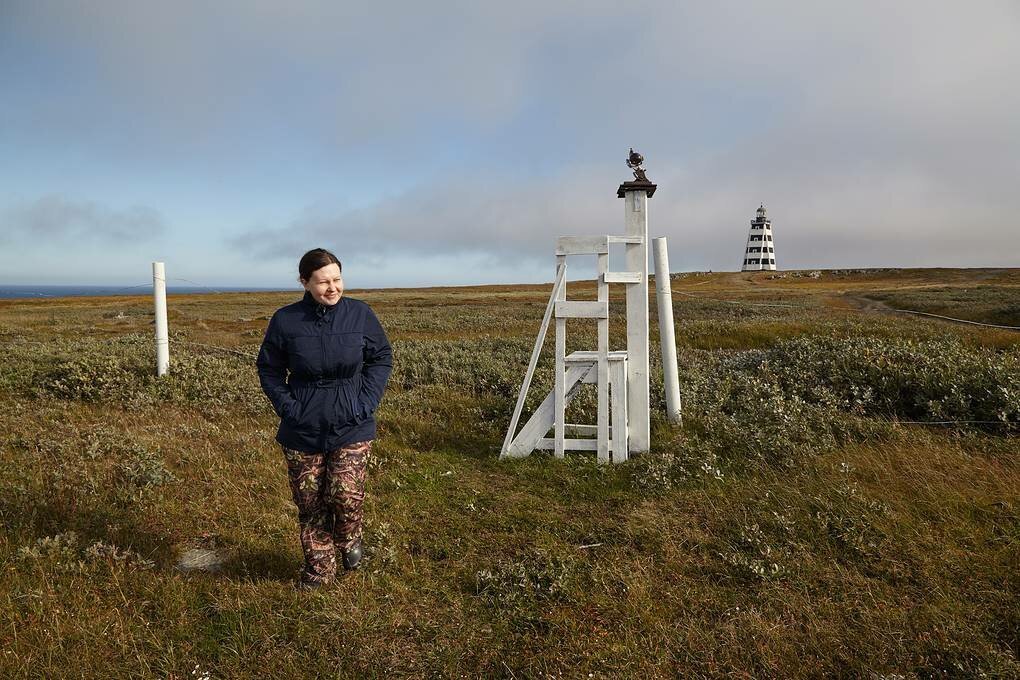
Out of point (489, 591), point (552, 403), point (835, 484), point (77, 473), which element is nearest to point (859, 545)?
point (835, 484)

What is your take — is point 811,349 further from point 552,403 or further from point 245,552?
point 245,552

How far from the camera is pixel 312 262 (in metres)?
4.11

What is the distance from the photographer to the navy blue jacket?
164 inches

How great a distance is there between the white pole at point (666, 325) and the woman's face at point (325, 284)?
17.4ft

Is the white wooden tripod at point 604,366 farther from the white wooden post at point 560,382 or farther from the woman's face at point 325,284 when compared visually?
the woman's face at point 325,284

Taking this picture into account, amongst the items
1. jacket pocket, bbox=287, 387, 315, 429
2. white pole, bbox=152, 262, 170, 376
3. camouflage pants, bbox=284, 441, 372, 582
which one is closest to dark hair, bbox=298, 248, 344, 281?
jacket pocket, bbox=287, 387, 315, 429

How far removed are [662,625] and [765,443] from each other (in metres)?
3.75

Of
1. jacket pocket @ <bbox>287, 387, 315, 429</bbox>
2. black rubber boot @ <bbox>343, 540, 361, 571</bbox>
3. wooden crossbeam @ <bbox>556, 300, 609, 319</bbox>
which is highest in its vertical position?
wooden crossbeam @ <bbox>556, 300, 609, 319</bbox>

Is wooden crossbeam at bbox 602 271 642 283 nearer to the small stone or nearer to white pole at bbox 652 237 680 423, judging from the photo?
white pole at bbox 652 237 680 423

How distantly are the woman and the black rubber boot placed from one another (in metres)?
0.11

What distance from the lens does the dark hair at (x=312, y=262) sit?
4109 mm

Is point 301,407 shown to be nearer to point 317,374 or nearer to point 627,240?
point 317,374

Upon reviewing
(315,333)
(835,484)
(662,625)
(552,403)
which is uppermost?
(315,333)

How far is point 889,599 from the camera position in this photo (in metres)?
4.10
